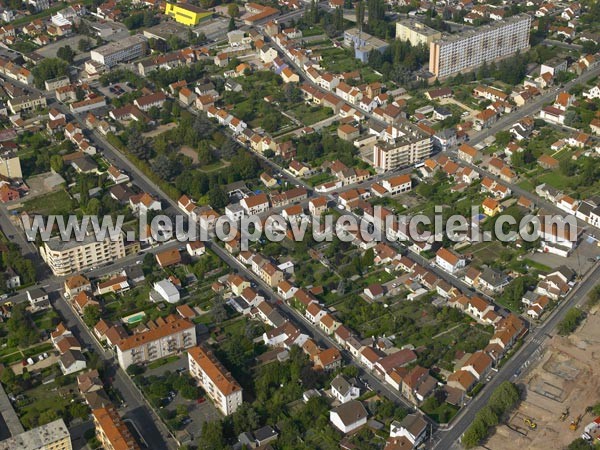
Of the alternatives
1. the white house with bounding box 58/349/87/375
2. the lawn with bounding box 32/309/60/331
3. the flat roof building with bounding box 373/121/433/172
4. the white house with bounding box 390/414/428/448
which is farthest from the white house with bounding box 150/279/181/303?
the flat roof building with bounding box 373/121/433/172

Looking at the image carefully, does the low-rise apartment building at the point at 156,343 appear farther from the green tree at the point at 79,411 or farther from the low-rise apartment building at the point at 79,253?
the low-rise apartment building at the point at 79,253

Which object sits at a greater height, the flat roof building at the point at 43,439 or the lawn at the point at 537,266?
the flat roof building at the point at 43,439

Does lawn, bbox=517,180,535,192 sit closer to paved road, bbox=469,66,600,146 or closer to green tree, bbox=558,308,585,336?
paved road, bbox=469,66,600,146

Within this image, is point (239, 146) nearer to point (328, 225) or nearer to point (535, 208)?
point (328, 225)

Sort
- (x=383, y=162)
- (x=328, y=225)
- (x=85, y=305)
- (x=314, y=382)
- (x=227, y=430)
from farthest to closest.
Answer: (x=383, y=162), (x=328, y=225), (x=85, y=305), (x=314, y=382), (x=227, y=430)

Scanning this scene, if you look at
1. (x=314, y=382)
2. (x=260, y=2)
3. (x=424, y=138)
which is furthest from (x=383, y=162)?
(x=260, y=2)

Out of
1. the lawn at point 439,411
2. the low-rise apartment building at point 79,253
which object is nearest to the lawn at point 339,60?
the low-rise apartment building at point 79,253

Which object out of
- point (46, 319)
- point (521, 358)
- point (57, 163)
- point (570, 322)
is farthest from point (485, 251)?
point (57, 163)
